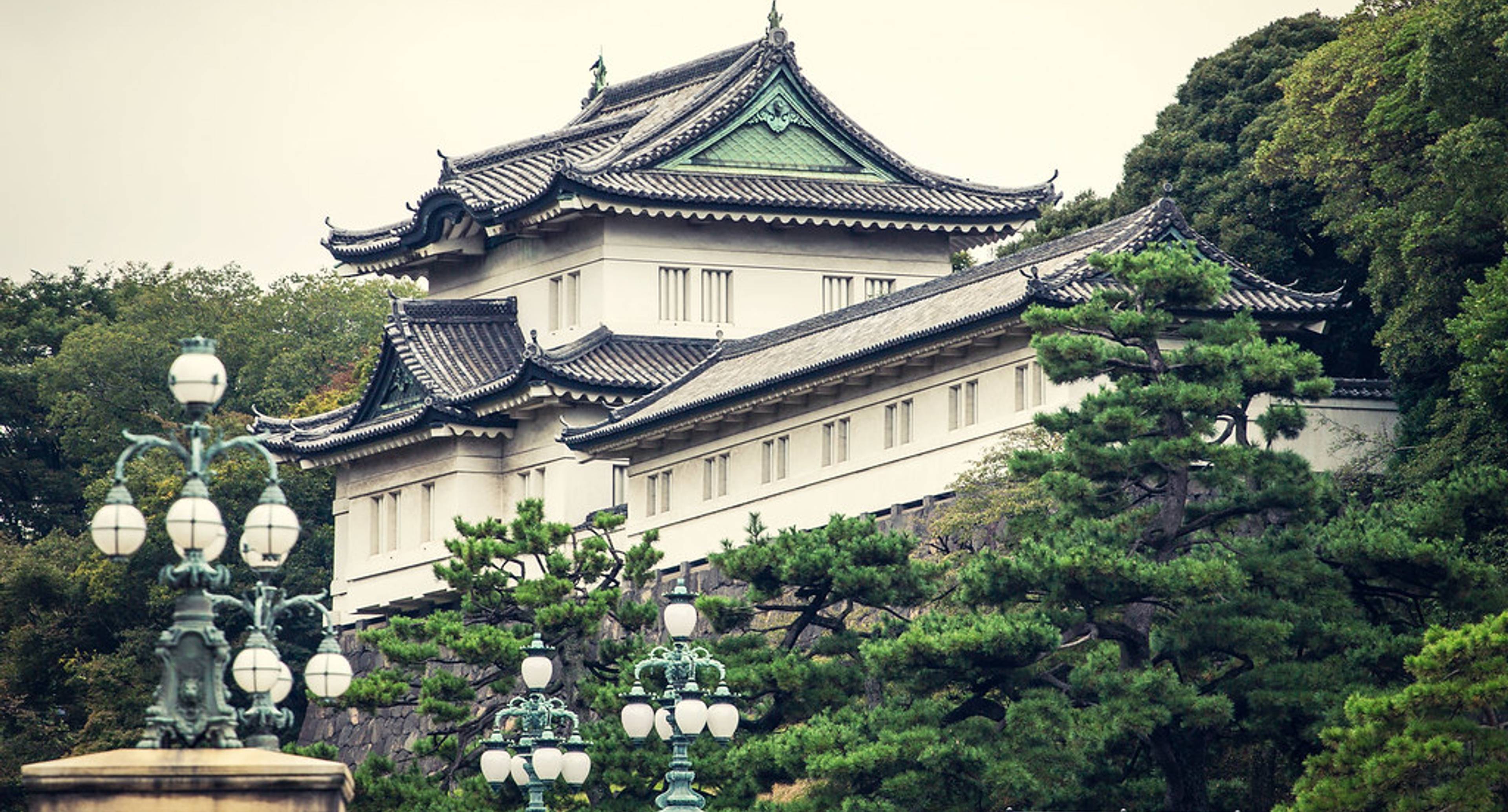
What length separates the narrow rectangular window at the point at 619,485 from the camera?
55.2m

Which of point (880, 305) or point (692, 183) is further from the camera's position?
point (692, 183)

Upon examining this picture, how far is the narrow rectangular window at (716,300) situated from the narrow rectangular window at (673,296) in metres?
0.31

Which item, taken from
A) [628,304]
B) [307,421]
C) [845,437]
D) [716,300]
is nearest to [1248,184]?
[845,437]

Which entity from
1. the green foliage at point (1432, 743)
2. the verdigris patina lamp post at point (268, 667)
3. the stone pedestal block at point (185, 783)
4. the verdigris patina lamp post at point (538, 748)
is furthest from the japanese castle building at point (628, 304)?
the stone pedestal block at point (185, 783)

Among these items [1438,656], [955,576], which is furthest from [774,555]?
[1438,656]

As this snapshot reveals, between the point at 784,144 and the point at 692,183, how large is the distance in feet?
8.47

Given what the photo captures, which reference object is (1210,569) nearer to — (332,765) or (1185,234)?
(1185,234)

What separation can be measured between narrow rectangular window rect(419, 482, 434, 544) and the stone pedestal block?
3680 centimetres

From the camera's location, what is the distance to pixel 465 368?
5806 cm

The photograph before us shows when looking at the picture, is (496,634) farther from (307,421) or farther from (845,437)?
(307,421)

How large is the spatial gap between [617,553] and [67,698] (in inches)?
867

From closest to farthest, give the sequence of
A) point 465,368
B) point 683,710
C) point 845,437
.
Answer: point 683,710
point 845,437
point 465,368

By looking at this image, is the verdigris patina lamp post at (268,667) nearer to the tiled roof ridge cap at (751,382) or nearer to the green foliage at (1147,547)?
the green foliage at (1147,547)

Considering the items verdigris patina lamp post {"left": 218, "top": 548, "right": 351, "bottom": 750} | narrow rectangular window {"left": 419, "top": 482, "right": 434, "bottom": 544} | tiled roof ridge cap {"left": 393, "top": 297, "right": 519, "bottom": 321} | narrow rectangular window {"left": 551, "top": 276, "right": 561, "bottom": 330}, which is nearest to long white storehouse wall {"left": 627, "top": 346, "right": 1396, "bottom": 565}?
narrow rectangular window {"left": 419, "top": 482, "right": 434, "bottom": 544}
